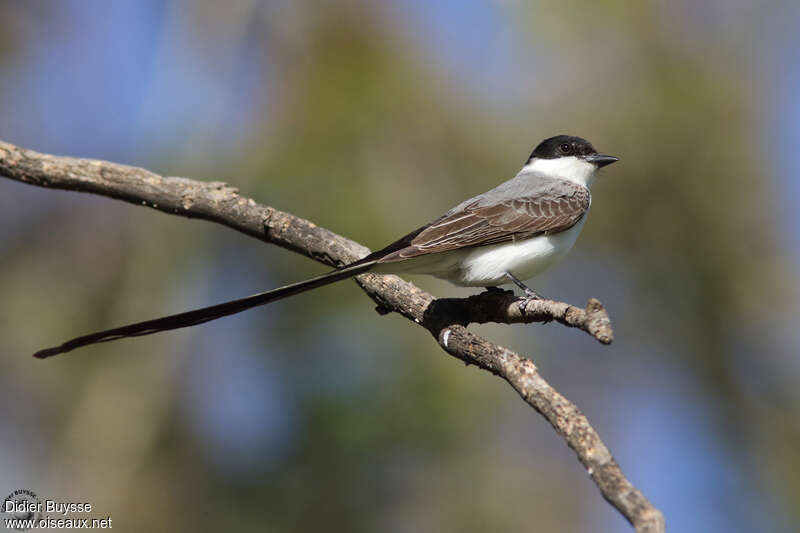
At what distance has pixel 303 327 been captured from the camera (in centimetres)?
805

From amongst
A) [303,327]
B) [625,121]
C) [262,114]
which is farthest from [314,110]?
[625,121]

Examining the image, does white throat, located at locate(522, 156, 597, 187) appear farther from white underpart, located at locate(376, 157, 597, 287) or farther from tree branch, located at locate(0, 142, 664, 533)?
tree branch, located at locate(0, 142, 664, 533)

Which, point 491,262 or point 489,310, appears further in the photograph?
point 491,262

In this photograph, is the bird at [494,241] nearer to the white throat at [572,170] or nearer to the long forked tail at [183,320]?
the long forked tail at [183,320]

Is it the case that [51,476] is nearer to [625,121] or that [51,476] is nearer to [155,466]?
[155,466]

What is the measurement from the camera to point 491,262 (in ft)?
15.7

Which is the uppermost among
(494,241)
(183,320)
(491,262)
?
(494,241)

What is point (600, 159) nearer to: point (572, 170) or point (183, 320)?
point (572, 170)

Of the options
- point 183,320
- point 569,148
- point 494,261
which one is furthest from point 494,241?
point 183,320

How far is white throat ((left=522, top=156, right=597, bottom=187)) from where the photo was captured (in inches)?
243

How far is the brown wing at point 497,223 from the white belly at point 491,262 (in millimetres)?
58

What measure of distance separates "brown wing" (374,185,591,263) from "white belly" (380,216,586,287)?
2.3 inches

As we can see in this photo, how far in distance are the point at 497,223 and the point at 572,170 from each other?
1560mm

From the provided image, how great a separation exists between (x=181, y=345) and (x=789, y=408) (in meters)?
7.03
